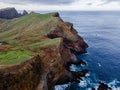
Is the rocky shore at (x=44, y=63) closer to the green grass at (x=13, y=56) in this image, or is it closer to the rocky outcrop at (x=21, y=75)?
the rocky outcrop at (x=21, y=75)

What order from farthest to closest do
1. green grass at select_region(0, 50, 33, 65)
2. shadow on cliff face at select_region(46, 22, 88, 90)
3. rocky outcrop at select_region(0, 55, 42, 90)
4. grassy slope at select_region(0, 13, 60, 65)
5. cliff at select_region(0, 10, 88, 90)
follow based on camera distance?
shadow on cliff face at select_region(46, 22, 88, 90) → grassy slope at select_region(0, 13, 60, 65) → green grass at select_region(0, 50, 33, 65) → cliff at select_region(0, 10, 88, 90) → rocky outcrop at select_region(0, 55, 42, 90)

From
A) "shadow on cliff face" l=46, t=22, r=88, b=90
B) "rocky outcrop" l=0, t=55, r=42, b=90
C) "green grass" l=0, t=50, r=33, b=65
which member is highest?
"green grass" l=0, t=50, r=33, b=65

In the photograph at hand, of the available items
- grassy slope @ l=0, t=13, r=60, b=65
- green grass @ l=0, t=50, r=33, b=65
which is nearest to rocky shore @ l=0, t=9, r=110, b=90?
grassy slope @ l=0, t=13, r=60, b=65

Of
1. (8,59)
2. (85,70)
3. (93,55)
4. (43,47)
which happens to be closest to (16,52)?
(8,59)

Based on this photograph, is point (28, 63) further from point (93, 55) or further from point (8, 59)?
point (93, 55)

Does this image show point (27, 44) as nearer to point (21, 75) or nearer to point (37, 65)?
point (37, 65)

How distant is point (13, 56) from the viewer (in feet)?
221

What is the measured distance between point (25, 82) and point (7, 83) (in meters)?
5.87

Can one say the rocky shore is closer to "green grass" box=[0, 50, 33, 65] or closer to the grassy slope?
the grassy slope

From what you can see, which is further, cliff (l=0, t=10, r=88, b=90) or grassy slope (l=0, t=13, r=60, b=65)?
grassy slope (l=0, t=13, r=60, b=65)

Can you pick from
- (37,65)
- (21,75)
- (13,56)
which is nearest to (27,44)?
(13,56)

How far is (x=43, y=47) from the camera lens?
8200 centimetres

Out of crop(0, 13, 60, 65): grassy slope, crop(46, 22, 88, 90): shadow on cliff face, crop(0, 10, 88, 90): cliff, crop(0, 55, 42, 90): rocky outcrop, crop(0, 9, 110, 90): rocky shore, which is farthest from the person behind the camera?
crop(46, 22, 88, 90): shadow on cliff face

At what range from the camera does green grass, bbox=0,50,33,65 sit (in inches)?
2474
